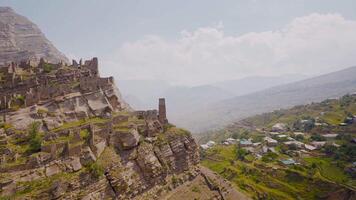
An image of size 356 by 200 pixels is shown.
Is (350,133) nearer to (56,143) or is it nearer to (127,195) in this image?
(127,195)

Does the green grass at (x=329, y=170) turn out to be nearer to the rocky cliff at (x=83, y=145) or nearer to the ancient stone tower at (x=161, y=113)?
the rocky cliff at (x=83, y=145)

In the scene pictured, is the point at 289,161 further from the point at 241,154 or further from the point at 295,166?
the point at 241,154

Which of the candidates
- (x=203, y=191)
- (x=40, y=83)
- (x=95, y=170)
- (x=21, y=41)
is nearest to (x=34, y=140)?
(x=95, y=170)

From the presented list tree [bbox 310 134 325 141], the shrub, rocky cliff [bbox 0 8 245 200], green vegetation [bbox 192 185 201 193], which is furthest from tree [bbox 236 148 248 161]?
the shrub

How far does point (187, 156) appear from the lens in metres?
40.4

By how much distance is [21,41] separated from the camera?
13912cm

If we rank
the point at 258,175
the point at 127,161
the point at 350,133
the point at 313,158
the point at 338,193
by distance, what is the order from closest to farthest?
the point at 127,161
the point at 338,193
the point at 258,175
the point at 313,158
the point at 350,133

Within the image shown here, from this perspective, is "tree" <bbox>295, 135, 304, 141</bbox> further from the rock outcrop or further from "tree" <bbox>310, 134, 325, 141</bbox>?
the rock outcrop

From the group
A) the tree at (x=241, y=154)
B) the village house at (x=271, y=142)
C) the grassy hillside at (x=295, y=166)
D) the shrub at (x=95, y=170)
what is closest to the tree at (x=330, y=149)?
the grassy hillside at (x=295, y=166)

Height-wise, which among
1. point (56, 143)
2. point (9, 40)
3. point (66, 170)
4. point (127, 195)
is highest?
point (9, 40)

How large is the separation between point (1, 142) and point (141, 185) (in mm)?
16155

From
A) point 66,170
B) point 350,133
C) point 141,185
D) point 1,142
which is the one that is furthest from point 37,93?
point 350,133

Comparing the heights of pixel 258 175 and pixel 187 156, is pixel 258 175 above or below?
below

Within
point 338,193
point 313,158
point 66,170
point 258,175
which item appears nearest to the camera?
point 66,170
